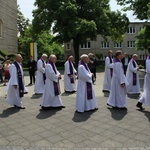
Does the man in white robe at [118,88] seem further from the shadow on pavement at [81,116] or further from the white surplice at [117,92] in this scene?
the shadow on pavement at [81,116]

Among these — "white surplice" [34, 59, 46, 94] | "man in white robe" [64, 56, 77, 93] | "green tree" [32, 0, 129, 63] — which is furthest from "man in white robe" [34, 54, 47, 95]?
"green tree" [32, 0, 129, 63]

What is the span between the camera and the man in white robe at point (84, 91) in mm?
8125

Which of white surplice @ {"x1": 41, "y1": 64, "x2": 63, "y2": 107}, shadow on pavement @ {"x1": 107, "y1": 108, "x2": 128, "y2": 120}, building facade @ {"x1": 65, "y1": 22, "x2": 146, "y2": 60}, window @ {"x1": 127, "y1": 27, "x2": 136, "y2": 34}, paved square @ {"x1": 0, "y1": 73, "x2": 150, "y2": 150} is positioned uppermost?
window @ {"x1": 127, "y1": 27, "x2": 136, "y2": 34}

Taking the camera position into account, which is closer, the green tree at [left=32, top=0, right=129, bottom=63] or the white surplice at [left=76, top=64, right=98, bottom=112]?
the white surplice at [left=76, top=64, right=98, bottom=112]

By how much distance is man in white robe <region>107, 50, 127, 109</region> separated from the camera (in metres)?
8.35

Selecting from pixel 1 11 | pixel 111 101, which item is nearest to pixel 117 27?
pixel 1 11

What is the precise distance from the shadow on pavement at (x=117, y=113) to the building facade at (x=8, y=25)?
26.3m

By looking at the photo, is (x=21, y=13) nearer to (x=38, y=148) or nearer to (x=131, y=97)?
(x=131, y=97)

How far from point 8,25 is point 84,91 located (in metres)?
28.6

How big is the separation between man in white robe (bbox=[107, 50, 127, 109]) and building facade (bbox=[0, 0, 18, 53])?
25.9 meters

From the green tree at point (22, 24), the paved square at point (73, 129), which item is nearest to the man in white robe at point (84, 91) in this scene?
the paved square at point (73, 129)

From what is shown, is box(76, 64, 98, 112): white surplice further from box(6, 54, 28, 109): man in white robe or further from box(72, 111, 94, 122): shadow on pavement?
box(6, 54, 28, 109): man in white robe

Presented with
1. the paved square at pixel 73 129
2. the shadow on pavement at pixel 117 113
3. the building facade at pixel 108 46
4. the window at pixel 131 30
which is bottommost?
the paved square at pixel 73 129

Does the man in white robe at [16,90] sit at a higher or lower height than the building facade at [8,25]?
lower
